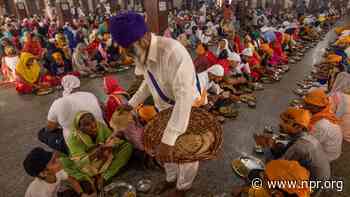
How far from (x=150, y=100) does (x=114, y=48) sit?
3719mm

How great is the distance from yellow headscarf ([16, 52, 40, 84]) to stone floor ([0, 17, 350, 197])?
0.37 metres

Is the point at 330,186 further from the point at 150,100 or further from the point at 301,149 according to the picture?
the point at 150,100

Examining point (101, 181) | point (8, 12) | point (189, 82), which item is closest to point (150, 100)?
point (101, 181)

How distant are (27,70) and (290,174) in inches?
182

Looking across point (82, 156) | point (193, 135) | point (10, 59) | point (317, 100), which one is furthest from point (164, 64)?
point (10, 59)

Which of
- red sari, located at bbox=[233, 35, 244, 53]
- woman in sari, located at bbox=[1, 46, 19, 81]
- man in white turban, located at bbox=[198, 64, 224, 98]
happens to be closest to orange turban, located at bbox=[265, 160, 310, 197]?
man in white turban, located at bbox=[198, 64, 224, 98]

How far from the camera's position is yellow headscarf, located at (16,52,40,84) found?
4.34 meters

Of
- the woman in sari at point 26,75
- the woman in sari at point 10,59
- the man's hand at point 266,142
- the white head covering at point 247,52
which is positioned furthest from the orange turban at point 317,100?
the woman in sari at point 10,59

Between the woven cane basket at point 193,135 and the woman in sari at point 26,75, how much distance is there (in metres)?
3.61

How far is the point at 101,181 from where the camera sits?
1911 mm

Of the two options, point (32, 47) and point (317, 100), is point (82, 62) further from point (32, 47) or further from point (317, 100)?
point (317, 100)

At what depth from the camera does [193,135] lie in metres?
1.65

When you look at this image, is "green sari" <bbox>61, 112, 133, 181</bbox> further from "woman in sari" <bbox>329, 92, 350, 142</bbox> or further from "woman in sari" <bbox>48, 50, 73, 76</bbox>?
"woman in sari" <bbox>48, 50, 73, 76</bbox>

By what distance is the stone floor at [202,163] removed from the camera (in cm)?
209
